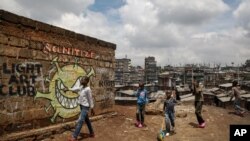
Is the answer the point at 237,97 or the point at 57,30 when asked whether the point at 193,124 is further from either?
the point at 57,30

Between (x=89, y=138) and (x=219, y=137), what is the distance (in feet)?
13.5

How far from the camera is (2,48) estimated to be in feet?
20.6

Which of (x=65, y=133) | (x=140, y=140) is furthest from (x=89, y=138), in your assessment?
(x=140, y=140)

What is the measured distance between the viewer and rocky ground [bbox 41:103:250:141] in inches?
323

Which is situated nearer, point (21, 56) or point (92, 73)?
point (21, 56)

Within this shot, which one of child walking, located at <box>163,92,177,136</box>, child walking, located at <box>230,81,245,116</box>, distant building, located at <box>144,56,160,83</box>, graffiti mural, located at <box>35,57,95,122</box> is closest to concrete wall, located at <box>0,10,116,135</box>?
graffiti mural, located at <box>35,57,95,122</box>

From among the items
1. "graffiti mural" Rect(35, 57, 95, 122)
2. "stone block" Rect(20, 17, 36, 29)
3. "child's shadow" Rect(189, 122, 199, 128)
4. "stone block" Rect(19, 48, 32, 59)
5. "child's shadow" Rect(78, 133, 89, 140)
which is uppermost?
"stone block" Rect(20, 17, 36, 29)

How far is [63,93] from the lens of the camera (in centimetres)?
823

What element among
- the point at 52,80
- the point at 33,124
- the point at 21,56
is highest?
the point at 21,56

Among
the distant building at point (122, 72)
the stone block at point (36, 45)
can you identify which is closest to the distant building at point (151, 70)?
the distant building at point (122, 72)

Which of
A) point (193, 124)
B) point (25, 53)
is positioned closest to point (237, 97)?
point (193, 124)

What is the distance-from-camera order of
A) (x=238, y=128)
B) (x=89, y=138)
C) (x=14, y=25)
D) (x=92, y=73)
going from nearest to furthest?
(x=238, y=128) < (x=14, y=25) < (x=89, y=138) < (x=92, y=73)

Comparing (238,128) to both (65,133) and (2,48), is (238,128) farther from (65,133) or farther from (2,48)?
(2,48)

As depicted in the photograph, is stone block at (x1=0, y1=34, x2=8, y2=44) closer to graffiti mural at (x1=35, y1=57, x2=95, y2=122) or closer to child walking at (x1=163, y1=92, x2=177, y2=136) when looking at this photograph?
graffiti mural at (x1=35, y1=57, x2=95, y2=122)
